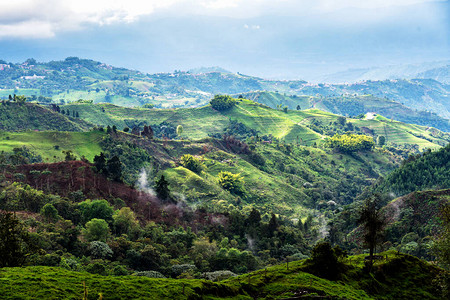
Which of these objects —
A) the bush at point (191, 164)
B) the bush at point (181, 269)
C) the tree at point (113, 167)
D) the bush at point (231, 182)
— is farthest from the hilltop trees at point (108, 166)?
the bush at point (231, 182)

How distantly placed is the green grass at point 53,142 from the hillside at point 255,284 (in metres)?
102

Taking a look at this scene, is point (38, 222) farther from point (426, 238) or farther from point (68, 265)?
point (426, 238)

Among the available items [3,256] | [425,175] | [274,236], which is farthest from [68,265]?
[425,175]

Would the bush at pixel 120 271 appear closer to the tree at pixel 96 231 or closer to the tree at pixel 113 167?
the tree at pixel 96 231

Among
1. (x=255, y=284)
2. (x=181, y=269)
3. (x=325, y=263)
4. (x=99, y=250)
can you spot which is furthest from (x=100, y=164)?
(x=325, y=263)

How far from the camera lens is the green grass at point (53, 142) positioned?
13338 centimetres

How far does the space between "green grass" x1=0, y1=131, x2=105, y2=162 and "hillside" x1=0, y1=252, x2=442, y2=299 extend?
4023 inches

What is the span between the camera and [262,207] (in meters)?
142

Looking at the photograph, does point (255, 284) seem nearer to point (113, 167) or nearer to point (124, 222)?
point (124, 222)

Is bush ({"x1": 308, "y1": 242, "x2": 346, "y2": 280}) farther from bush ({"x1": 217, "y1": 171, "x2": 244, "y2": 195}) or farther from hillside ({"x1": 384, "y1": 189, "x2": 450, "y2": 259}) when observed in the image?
bush ({"x1": 217, "y1": 171, "x2": 244, "y2": 195})

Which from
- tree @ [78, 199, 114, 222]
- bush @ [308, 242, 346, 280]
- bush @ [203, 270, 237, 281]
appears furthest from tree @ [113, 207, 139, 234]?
bush @ [308, 242, 346, 280]

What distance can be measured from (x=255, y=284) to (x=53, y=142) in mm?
122582

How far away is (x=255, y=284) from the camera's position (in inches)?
1809

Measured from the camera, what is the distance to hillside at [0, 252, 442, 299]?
34594 mm
